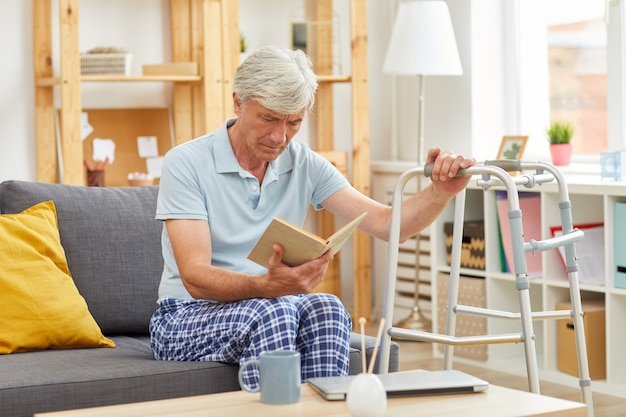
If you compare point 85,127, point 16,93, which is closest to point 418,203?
point 85,127

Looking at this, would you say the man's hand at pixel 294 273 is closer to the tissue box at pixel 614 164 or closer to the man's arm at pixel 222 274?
the man's arm at pixel 222 274

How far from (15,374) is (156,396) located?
12.5 inches

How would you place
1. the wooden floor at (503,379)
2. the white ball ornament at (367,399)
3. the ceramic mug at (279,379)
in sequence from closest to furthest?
the white ball ornament at (367,399), the ceramic mug at (279,379), the wooden floor at (503,379)

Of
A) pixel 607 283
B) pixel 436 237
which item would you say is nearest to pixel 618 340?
pixel 607 283

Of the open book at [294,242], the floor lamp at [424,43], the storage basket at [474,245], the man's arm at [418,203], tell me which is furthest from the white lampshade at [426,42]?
the open book at [294,242]

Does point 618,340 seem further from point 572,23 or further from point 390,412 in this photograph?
point 390,412

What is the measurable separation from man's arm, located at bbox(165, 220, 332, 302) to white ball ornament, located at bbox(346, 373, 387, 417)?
1.47 feet

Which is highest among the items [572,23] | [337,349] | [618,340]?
[572,23]

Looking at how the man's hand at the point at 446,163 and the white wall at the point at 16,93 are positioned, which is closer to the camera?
the man's hand at the point at 446,163

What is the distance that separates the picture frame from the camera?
13.8ft

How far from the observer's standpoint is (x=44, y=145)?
450 centimetres

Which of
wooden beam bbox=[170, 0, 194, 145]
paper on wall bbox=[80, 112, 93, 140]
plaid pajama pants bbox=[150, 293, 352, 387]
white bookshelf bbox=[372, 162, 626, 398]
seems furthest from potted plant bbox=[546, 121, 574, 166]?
plaid pajama pants bbox=[150, 293, 352, 387]

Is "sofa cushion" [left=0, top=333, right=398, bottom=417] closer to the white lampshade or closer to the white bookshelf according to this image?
the white bookshelf

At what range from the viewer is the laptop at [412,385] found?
184 cm
